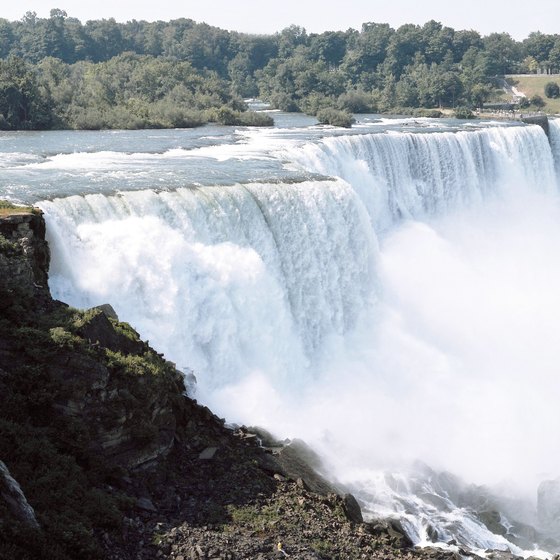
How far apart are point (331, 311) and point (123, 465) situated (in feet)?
27.0

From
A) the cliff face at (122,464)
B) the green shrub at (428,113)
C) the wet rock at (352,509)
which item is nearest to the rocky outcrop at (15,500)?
the cliff face at (122,464)

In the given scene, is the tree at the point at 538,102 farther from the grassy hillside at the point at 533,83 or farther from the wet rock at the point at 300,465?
the wet rock at the point at 300,465

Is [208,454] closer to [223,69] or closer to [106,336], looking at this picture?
[106,336]

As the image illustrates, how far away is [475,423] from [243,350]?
479cm

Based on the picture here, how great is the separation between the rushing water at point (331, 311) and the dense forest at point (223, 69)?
1516 cm

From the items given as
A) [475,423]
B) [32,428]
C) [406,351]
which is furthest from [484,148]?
[32,428]

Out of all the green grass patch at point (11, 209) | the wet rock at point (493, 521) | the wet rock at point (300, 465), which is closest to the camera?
the wet rock at point (300, 465)

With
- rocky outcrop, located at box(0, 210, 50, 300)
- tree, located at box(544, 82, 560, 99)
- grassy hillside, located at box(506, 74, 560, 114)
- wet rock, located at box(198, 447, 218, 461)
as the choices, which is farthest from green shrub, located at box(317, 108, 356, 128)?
tree, located at box(544, 82, 560, 99)

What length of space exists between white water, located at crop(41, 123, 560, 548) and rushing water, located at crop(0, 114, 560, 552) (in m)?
0.04

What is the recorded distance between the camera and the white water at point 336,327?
14234 mm

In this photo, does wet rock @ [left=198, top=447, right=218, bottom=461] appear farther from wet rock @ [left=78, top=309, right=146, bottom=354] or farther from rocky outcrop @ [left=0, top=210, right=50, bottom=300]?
rocky outcrop @ [left=0, top=210, right=50, bottom=300]

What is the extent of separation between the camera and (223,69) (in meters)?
81.8

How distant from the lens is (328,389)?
16.3 metres

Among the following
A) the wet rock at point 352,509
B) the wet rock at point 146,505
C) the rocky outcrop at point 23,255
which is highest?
the rocky outcrop at point 23,255
